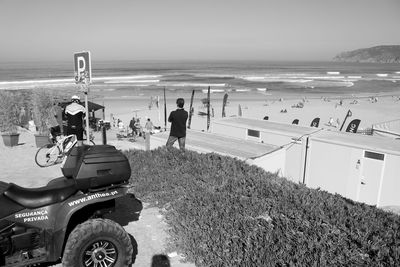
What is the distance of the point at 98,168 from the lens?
3693 millimetres

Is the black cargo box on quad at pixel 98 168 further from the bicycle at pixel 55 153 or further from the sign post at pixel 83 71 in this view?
the bicycle at pixel 55 153

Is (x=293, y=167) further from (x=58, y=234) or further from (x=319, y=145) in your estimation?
(x=58, y=234)

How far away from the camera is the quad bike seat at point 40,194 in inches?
132

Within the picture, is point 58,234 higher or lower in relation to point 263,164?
higher

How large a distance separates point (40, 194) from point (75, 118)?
19.5ft

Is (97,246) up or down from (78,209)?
down

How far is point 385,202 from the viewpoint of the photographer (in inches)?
→ 346

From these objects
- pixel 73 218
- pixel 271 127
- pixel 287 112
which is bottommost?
pixel 287 112

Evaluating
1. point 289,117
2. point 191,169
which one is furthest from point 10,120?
point 289,117

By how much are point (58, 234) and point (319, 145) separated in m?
8.35

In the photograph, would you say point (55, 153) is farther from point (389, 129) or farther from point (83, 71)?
point (389, 129)

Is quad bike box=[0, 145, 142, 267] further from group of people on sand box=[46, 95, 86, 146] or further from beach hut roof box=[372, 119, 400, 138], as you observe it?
beach hut roof box=[372, 119, 400, 138]

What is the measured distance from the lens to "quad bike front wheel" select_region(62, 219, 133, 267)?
352cm

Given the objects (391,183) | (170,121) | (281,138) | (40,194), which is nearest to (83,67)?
(170,121)
